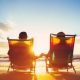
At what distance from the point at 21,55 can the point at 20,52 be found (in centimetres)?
12

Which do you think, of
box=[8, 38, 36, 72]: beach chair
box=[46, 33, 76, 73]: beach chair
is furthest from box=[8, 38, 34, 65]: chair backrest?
box=[46, 33, 76, 73]: beach chair

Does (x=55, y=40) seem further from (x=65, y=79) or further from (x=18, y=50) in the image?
(x=65, y=79)

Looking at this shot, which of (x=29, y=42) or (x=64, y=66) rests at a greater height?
(x=29, y=42)

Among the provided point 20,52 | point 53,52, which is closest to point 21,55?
point 20,52

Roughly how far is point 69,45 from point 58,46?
1.46 ft

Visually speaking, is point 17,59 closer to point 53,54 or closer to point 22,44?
point 22,44

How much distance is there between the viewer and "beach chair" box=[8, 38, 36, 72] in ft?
37.3

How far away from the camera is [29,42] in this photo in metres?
11.3

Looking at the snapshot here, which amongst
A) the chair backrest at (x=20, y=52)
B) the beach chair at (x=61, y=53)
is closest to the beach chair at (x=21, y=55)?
the chair backrest at (x=20, y=52)

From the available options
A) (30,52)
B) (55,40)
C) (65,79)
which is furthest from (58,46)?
(65,79)

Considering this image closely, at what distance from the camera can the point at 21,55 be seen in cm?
1146

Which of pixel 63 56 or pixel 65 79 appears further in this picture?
pixel 63 56

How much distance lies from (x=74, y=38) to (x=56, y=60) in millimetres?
1144

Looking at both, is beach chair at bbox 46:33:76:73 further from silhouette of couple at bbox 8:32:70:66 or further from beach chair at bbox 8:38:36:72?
beach chair at bbox 8:38:36:72
